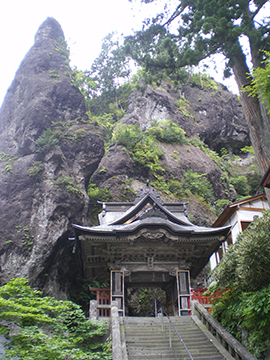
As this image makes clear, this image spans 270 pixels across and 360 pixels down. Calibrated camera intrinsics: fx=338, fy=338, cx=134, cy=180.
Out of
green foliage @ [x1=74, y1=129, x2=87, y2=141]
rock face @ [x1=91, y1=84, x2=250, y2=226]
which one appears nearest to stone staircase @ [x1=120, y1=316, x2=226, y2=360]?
rock face @ [x1=91, y1=84, x2=250, y2=226]

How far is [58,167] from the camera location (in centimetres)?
2177

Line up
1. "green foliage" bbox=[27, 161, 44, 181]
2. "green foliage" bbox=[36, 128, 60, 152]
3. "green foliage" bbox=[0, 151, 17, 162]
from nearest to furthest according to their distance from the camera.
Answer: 1. "green foliage" bbox=[27, 161, 44, 181]
2. "green foliage" bbox=[36, 128, 60, 152]
3. "green foliage" bbox=[0, 151, 17, 162]

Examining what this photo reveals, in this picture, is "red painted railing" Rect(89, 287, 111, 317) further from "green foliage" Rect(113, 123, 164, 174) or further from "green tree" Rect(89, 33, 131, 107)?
"green tree" Rect(89, 33, 131, 107)

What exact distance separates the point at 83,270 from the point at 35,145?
34.5ft

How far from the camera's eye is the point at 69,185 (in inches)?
814

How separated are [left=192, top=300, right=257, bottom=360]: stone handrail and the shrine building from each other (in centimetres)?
275

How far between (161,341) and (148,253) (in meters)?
5.19

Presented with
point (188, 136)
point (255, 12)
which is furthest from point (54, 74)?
point (255, 12)

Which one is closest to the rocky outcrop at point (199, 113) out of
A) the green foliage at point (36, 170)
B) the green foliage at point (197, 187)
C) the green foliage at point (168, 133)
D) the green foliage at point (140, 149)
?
the green foliage at point (168, 133)

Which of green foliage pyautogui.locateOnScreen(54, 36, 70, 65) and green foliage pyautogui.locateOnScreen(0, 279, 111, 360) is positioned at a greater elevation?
green foliage pyautogui.locateOnScreen(54, 36, 70, 65)

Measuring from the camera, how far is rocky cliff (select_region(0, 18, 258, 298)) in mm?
18531

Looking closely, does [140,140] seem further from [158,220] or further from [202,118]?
[158,220]

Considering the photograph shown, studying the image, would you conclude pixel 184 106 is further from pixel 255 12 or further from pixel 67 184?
pixel 255 12

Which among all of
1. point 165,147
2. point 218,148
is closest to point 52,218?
point 165,147
